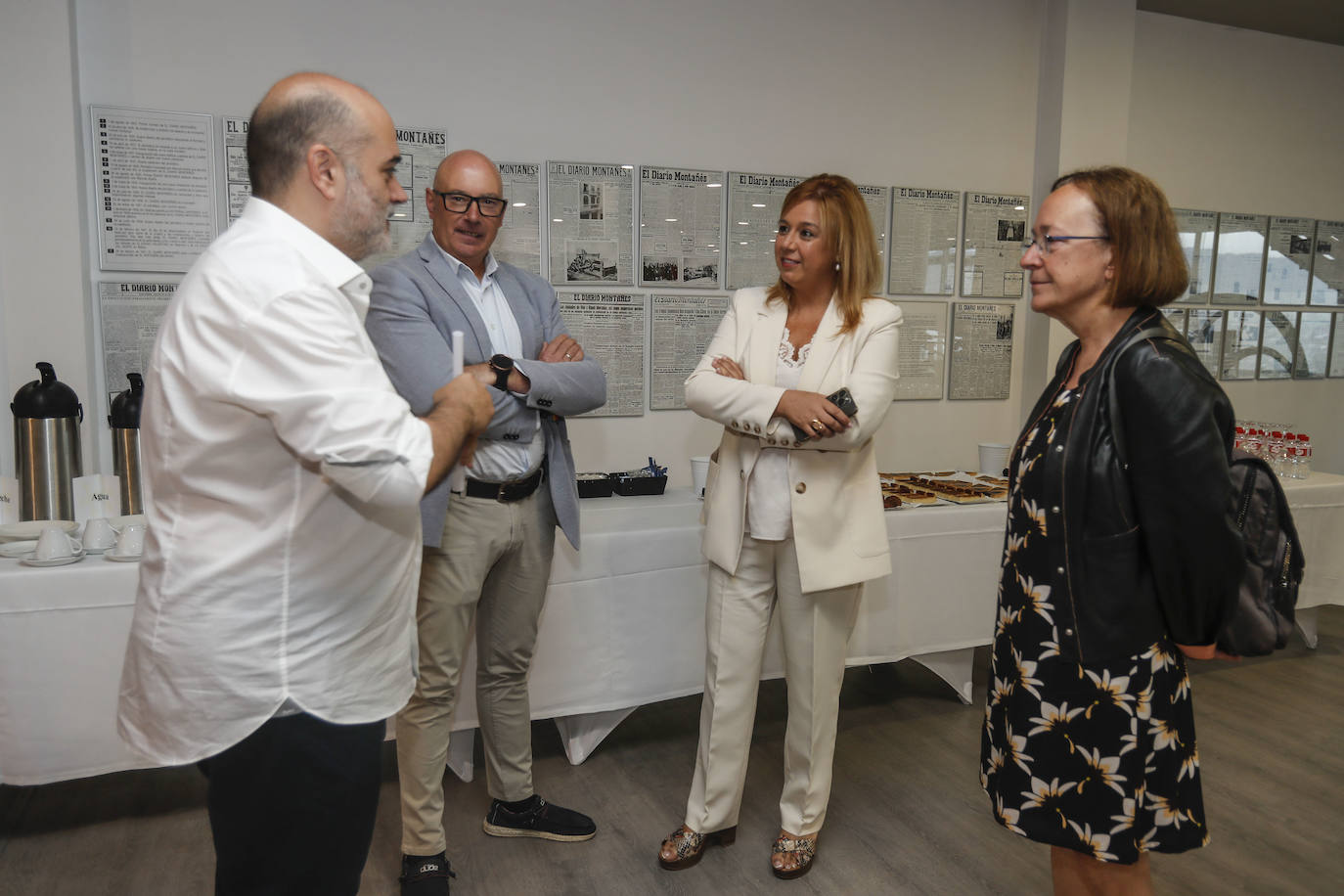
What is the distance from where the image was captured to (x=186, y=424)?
1.11 m

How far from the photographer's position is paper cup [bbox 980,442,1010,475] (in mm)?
3836

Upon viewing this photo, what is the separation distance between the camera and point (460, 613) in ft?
6.95

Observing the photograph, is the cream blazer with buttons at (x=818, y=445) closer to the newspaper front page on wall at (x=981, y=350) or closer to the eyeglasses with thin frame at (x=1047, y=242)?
the eyeglasses with thin frame at (x=1047, y=242)

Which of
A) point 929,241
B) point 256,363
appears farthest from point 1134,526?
point 929,241

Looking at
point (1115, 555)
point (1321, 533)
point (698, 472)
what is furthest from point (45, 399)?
point (1321, 533)

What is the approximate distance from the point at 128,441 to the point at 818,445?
7.05 feet

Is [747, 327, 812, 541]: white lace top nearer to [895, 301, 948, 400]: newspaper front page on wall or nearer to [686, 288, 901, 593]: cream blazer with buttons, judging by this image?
[686, 288, 901, 593]: cream blazer with buttons

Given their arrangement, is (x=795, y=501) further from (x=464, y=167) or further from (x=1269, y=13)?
(x=1269, y=13)

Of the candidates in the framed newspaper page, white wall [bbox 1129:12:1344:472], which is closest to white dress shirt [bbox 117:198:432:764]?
white wall [bbox 1129:12:1344:472]

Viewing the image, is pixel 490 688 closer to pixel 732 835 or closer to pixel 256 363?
pixel 732 835

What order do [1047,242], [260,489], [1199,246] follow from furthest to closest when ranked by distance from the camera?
[1199,246]
[1047,242]
[260,489]

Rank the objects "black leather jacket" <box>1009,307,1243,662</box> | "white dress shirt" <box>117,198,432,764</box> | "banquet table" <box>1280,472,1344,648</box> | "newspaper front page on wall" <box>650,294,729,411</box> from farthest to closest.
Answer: "banquet table" <box>1280,472,1344,648</box>, "newspaper front page on wall" <box>650,294,729,411</box>, "black leather jacket" <box>1009,307,1243,662</box>, "white dress shirt" <box>117,198,432,764</box>

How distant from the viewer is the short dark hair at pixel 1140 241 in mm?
1457

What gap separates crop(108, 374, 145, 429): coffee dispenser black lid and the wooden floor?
1128 mm
